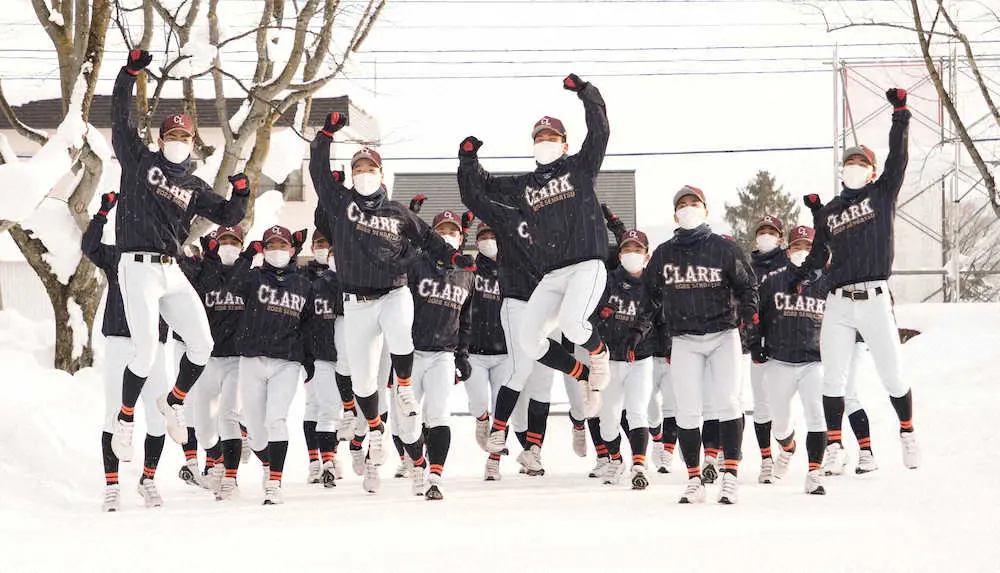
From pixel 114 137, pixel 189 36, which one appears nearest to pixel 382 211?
pixel 114 137

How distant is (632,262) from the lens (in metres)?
10.1

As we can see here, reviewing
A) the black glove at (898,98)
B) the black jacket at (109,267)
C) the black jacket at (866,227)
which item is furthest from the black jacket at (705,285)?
the black jacket at (109,267)

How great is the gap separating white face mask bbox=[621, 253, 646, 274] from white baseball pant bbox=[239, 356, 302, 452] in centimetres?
328

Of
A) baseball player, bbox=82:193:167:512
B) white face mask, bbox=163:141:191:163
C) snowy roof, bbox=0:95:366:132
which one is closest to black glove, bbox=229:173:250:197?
white face mask, bbox=163:141:191:163

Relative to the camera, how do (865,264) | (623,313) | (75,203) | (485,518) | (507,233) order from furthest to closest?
(75,203) → (623,313) → (507,233) → (865,264) → (485,518)

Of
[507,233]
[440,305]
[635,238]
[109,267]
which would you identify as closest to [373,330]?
[440,305]

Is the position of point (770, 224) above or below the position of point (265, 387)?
above

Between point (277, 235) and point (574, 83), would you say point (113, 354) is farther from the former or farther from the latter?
point (574, 83)

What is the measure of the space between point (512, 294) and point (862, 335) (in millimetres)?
2924

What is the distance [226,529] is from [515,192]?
3.39 m

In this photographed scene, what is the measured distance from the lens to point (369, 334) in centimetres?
827

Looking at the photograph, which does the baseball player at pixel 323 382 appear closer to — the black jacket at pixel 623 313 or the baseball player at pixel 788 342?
the black jacket at pixel 623 313

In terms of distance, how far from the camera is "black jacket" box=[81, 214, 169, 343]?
855cm

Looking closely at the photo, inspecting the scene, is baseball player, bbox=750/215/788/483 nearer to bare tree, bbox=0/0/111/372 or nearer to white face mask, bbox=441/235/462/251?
white face mask, bbox=441/235/462/251
